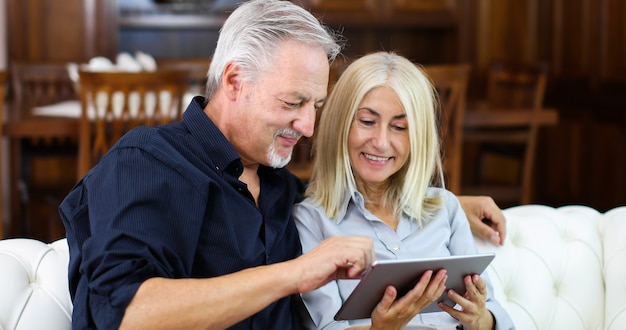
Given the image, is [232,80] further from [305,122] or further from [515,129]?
[515,129]

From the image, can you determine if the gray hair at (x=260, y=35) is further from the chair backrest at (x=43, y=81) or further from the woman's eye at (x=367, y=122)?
the chair backrest at (x=43, y=81)

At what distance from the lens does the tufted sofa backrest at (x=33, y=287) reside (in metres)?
1.65

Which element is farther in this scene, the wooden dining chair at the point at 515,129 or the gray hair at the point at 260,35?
the wooden dining chair at the point at 515,129

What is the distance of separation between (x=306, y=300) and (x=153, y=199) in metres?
0.44

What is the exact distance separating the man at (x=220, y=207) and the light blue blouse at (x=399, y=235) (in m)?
0.05

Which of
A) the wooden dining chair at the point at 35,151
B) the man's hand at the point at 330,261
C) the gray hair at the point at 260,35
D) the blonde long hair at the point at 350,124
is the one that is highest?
the gray hair at the point at 260,35

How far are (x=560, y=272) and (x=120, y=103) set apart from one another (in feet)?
5.88

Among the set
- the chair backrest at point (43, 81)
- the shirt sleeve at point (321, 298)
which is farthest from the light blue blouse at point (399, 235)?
the chair backrest at point (43, 81)

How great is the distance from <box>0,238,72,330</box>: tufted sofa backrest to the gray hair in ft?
1.51

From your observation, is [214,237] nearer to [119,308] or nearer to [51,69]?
[119,308]

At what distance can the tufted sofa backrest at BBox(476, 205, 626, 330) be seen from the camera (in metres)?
2.10

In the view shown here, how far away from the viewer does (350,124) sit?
1.87m

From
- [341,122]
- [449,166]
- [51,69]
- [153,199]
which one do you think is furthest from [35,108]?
[153,199]

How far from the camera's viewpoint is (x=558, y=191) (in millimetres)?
5230
